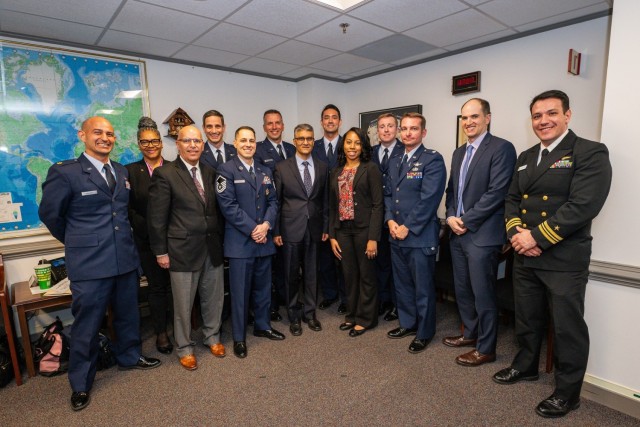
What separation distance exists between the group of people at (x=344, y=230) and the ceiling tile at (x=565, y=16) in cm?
131

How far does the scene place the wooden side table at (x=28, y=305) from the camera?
2.55 meters

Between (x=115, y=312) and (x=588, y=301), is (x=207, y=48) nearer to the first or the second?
(x=115, y=312)

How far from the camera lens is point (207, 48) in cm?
365

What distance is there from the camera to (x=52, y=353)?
267 cm

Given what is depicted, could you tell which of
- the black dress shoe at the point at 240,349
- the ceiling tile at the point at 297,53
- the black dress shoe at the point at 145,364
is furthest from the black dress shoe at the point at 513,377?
the ceiling tile at the point at 297,53

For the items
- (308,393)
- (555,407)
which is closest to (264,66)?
(308,393)

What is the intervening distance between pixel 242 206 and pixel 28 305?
1639mm

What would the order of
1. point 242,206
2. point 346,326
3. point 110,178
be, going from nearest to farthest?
point 110,178
point 242,206
point 346,326

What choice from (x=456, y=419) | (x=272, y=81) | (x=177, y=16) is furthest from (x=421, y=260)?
(x=272, y=81)

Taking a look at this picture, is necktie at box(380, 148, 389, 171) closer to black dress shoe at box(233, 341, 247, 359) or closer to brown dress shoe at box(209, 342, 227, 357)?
black dress shoe at box(233, 341, 247, 359)

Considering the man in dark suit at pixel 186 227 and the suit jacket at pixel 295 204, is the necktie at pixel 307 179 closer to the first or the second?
the suit jacket at pixel 295 204

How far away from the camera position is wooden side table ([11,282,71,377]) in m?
2.55

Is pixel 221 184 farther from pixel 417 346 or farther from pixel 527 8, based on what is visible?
pixel 527 8

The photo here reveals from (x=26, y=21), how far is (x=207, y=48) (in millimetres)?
1407
